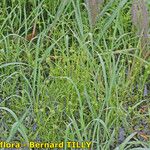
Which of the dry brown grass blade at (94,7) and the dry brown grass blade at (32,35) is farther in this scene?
the dry brown grass blade at (32,35)

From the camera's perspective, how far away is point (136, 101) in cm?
219

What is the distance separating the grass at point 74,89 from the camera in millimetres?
1966

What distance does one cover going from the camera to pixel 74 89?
206 centimetres

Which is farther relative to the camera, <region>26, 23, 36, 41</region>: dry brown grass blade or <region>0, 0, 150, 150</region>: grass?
<region>26, 23, 36, 41</region>: dry brown grass blade

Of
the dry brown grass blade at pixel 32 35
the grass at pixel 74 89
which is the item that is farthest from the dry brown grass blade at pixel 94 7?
the dry brown grass blade at pixel 32 35

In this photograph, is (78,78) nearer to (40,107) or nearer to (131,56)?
(40,107)

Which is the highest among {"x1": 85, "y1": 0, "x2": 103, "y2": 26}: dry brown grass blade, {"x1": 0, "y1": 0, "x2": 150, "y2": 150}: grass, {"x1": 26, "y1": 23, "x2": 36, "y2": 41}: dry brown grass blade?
{"x1": 85, "y1": 0, "x2": 103, "y2": 26}: dry brown grass blade

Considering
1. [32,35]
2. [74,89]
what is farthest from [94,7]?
[32,35]

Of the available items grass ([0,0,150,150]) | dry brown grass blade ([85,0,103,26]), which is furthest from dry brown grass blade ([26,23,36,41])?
dry brown grass blade ([85,0,103,26])

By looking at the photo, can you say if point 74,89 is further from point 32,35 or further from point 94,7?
point 32,35

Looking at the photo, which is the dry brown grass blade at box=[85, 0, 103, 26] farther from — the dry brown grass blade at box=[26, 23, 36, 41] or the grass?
the dry brown grass blade at box=[26, 23, 36, 41]

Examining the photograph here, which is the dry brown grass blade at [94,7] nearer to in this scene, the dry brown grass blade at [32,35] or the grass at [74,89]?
the grass at [74,89]

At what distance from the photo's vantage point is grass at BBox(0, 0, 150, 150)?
197 centimetres

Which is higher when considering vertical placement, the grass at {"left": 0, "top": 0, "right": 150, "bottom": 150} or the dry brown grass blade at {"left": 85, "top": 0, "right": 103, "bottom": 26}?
the dry brown grass blade at {"left": 85, "top": 0, "right": 103, "bottom": 26}
